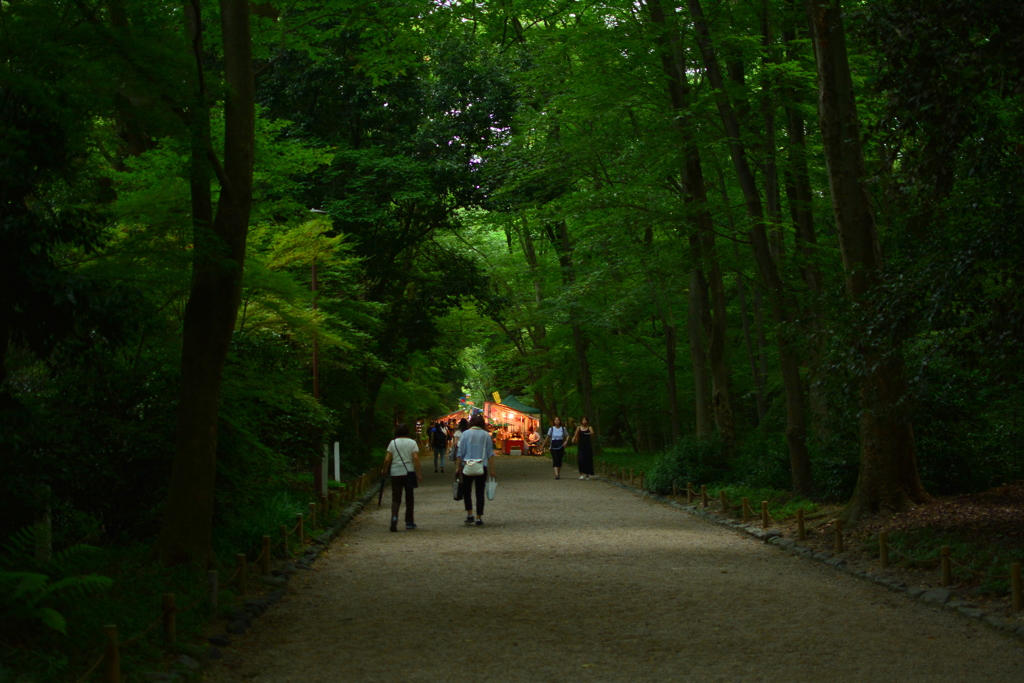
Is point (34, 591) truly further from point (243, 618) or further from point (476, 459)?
point (476, 459)

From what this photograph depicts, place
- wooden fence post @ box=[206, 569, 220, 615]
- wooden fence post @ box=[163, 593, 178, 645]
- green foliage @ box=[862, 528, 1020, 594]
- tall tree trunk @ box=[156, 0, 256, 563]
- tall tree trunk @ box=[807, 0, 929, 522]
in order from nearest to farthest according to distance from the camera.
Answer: wooden fence post @ box=[163, 593, 178, 645] < wooden fence post @ box=[206, 569, 220, 615] < green foliage @ box=[862, 528, 1020, 594] < tall tree trunk @ box=[156, 0, 256, 563] < tall tree trunk @ box=[807, 0, 929, 522]

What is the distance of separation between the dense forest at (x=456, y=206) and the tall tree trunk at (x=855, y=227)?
0.12 ft

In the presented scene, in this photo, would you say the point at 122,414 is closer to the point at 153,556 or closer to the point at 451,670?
the point at 153,556

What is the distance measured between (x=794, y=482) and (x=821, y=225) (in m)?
9.10

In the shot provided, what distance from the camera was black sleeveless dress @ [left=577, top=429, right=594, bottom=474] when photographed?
28.2 metres

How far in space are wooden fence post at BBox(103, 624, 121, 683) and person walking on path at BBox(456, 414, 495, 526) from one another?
10.6 metres

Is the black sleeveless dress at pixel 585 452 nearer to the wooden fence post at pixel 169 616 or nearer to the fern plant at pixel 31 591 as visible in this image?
the wooden fence post at pixel 169 616

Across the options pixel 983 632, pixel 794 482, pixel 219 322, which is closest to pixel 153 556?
pixel 219 322

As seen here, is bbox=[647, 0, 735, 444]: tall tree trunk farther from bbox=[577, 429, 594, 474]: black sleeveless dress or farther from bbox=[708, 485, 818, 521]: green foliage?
bbox=[577, 429, 594, 474]: black sleeveless dress

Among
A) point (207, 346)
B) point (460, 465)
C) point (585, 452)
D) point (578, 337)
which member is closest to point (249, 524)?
point (207, 346)

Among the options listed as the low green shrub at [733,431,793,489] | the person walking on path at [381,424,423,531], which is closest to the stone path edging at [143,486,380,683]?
the person walking on path at [381,424,423,531]

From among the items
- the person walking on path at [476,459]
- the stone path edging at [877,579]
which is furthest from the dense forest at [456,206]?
the person walking on path at [476,459]


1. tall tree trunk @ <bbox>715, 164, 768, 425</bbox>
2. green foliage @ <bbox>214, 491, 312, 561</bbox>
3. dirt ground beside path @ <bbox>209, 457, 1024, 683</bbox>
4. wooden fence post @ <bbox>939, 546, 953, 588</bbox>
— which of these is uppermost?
tall tree trunk @ <bbox>715, 164, 768, 425</bbox>

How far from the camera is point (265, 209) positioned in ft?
46.9
